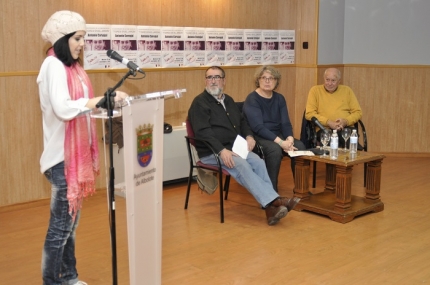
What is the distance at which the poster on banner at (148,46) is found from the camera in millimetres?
5711

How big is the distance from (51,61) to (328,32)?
4814mm

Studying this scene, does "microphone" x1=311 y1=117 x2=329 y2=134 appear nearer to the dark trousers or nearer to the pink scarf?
the dark trousers

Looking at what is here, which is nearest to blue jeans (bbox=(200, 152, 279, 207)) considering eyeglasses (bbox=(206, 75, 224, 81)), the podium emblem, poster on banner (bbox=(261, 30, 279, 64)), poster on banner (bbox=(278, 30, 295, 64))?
eyeglasses (bbox=(206, 75, 224, 81))

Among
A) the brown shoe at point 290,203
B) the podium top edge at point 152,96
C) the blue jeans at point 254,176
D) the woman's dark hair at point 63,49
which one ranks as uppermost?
the woman's dark hair at point 63,49

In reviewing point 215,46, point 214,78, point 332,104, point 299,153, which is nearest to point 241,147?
point 299,153

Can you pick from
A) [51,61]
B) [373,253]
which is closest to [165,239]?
[373,253]

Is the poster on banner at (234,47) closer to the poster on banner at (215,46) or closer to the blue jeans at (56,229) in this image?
the poster on banner at (215,46)

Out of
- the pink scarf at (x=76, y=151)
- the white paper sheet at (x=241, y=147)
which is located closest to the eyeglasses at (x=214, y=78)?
the white paper sheet at (x=241, y=147)

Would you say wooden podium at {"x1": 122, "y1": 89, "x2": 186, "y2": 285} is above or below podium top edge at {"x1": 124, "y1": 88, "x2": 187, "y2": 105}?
below

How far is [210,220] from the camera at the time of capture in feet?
15.9

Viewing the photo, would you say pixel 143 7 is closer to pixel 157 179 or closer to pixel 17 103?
pixel 17 103

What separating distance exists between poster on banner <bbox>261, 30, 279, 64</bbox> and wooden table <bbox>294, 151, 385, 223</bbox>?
2129mm

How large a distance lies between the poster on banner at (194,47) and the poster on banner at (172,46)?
6 cm

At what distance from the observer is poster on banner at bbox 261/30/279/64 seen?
687 centimetres
